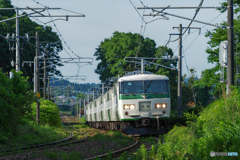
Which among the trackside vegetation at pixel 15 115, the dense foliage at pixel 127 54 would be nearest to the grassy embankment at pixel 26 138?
the trackside vegetation at pixel 15 115

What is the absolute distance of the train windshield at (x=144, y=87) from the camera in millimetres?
18891

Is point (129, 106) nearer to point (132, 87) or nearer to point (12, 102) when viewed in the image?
point (132, 87)

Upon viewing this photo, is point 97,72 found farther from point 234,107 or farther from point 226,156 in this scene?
point 226,156

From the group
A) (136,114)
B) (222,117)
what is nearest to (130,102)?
(136,114)

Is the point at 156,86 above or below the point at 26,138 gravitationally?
above

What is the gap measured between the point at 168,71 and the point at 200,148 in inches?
1505

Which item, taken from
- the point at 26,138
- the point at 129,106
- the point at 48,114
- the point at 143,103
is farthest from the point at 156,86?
the point at 48,114

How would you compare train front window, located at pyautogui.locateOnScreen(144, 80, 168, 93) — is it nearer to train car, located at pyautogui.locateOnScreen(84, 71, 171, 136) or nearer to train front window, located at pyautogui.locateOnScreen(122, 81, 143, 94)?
train car, located at pyautogui.locateOnScreen(84, 71, 171, 136)

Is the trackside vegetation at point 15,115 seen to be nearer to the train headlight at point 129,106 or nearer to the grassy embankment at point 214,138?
the train headlight at point 129,106

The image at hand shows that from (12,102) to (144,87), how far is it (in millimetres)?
6372

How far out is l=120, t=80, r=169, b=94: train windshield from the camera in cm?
1889

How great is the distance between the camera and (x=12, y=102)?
56.5 ft

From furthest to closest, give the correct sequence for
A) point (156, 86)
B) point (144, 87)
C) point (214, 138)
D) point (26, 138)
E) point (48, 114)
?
point (48, 114) → point (156, 86) → point (144, 87) → point (26, 138) → point (214, 138)

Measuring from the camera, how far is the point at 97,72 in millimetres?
58156
